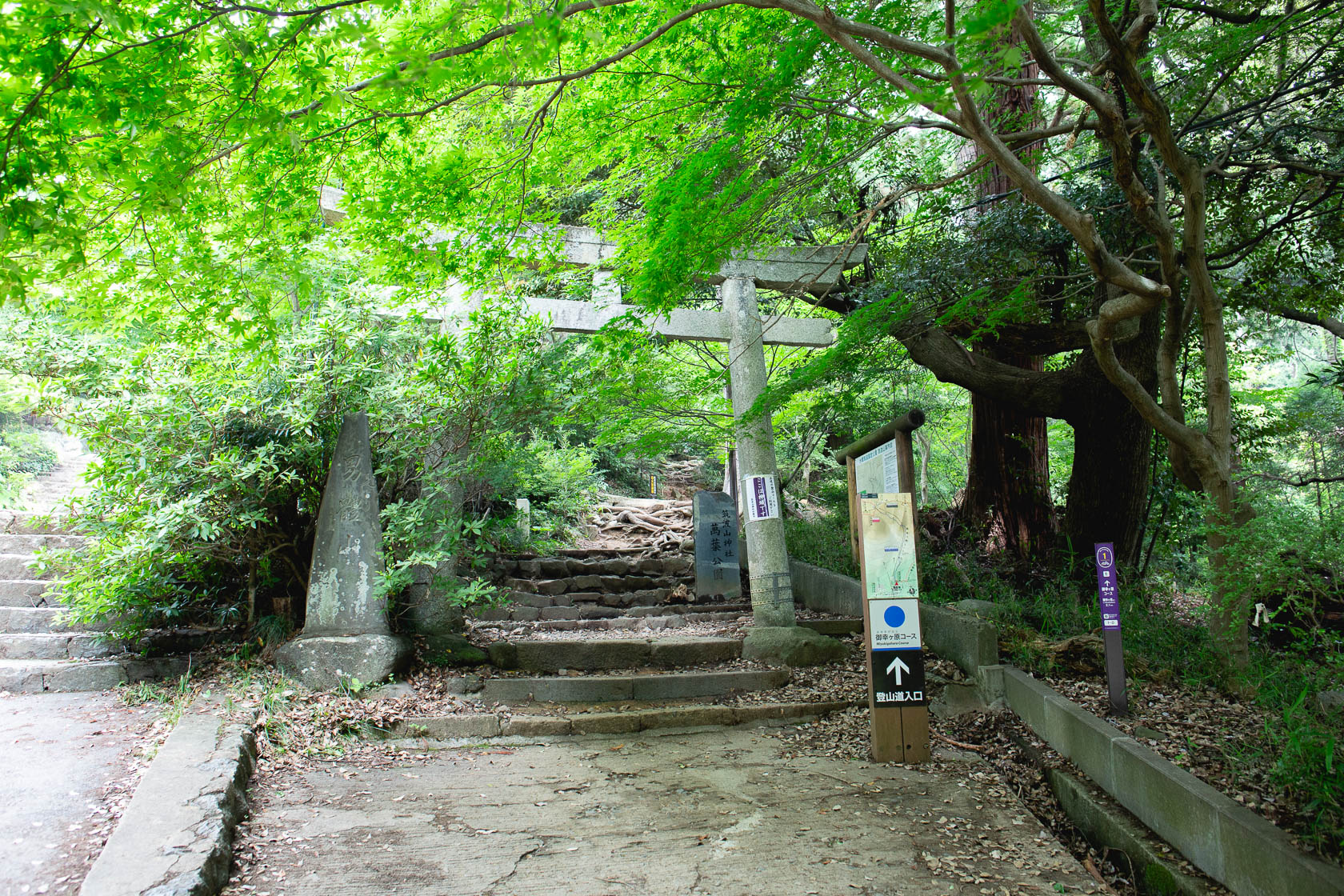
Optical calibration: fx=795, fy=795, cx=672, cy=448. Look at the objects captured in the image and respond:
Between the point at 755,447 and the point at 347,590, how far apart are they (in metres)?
4.19

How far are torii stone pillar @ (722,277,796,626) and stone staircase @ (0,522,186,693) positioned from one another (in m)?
5.09

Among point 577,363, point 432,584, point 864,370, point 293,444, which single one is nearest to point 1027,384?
point 864,370

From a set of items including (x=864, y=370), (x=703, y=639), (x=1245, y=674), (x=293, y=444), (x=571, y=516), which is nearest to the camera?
(x=1245, y=674)

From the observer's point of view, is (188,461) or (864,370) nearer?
(188,461)

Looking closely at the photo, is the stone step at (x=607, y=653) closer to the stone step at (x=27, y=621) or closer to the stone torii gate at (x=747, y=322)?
the stone torii gate at (x=747, y=322)

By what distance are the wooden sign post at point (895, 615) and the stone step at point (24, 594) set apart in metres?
6.84

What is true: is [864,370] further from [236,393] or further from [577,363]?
[236,393]

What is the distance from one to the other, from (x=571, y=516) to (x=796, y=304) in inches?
197

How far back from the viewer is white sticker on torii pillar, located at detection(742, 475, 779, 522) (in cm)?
830

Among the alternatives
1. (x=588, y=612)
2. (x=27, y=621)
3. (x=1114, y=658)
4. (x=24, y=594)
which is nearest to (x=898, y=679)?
(x=1114, y=658)

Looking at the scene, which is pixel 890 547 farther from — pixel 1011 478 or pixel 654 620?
pixel 1011 478

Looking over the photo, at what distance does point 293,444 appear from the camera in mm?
6211

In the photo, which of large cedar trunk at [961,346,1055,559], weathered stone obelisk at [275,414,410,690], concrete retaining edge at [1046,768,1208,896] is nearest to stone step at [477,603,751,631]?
weathered stone obelisk at [275,414,410,690]

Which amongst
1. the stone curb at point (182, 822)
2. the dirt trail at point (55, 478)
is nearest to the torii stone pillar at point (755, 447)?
the stone curb at point (182, 822)
